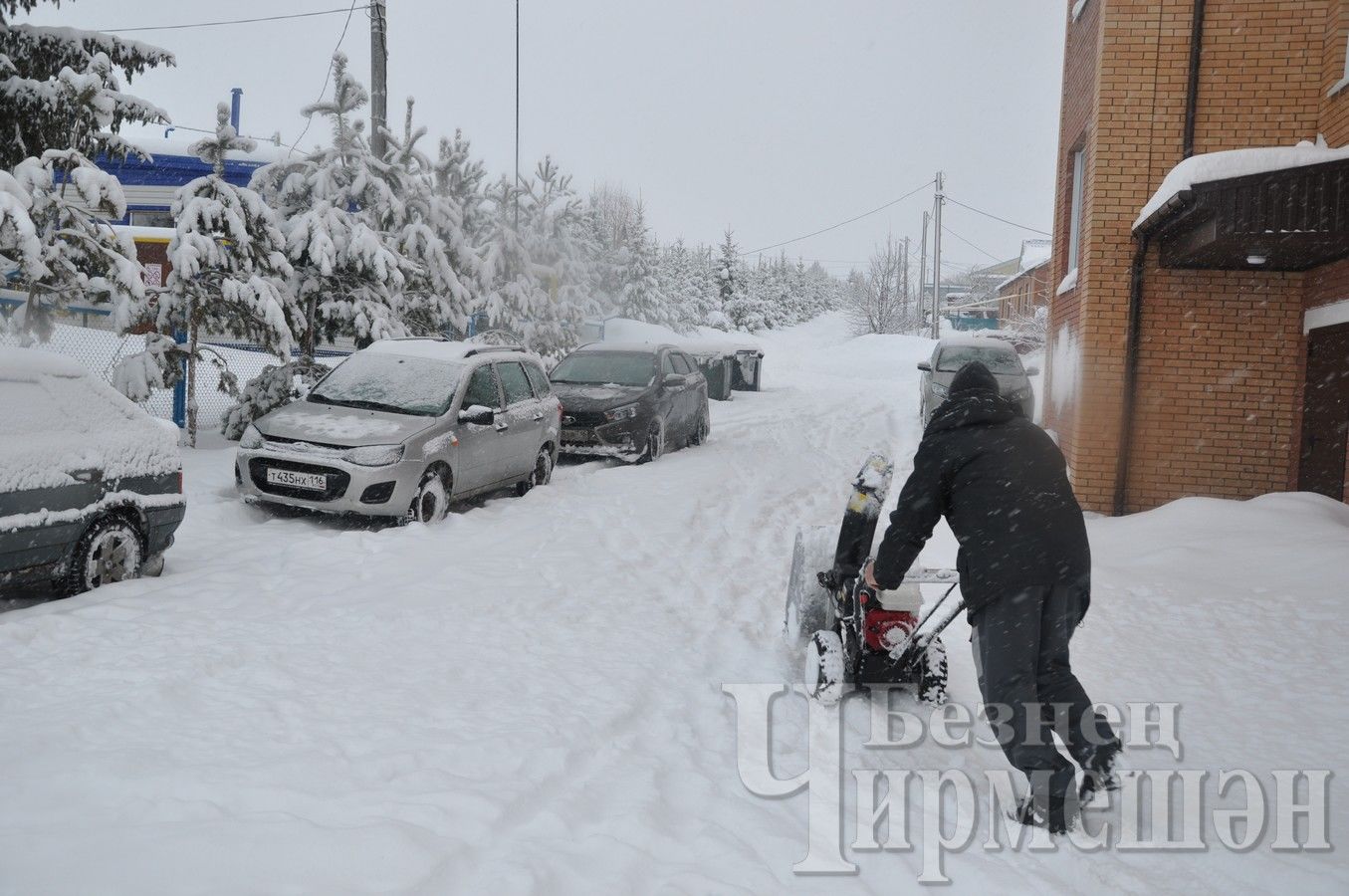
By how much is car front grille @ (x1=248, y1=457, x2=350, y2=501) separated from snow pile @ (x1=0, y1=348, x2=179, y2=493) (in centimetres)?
164

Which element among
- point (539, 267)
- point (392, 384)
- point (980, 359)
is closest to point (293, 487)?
point (392, 384)

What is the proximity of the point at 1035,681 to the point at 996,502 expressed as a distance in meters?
0.66

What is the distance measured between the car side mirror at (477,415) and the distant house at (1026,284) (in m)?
36.3

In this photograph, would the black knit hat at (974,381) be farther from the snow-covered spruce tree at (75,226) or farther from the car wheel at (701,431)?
the car wheel at (701,431)

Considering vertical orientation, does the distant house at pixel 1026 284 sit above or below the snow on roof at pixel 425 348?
above

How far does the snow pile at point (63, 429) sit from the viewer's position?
5344mm

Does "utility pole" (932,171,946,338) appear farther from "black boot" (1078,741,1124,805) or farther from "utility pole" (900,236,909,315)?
"black boot" (1078,741,1124,805)

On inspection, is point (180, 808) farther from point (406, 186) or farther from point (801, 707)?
point (406, 186)

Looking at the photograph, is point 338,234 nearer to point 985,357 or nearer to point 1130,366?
point 1130,366

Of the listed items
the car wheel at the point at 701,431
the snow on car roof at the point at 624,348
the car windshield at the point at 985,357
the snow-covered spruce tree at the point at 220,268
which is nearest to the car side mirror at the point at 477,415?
the snow-covered spruce tree at the point at 220,268

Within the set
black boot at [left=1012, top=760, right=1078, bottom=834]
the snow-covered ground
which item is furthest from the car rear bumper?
black boot at [left=1012, top=760, right=1078, bottom=834]

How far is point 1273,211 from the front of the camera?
666 centimetres

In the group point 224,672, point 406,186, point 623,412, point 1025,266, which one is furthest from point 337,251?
point 1025,266

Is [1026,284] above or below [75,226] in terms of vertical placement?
above
